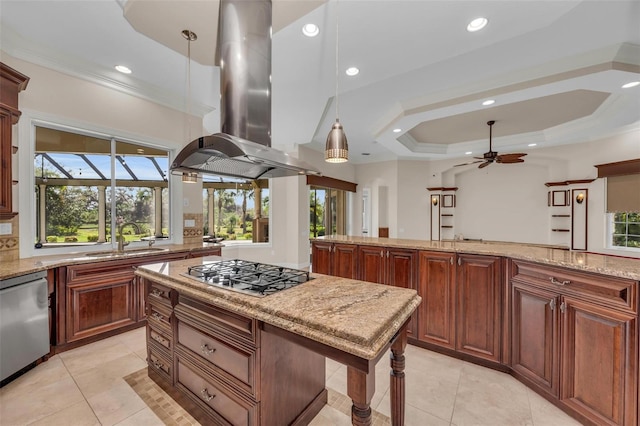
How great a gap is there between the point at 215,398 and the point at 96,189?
9.92 ft

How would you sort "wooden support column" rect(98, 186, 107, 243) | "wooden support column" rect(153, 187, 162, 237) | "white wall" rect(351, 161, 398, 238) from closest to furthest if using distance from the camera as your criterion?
"wooden support column" rect(98, 186, 107, 243), "wooden support column" rect(153, 187, 162, 237), "white wall" rect(351, 161, 398, 238)

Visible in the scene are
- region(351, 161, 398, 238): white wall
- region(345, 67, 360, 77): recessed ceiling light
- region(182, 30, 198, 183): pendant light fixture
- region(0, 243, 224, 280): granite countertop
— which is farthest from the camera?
region(351, 161, 398, 238): white wall

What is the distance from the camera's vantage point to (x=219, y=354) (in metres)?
1.45

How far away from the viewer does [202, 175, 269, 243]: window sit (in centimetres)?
551

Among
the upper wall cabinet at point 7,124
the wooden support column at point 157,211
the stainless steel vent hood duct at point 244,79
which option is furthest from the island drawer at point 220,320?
the wooden support column at point 157,211

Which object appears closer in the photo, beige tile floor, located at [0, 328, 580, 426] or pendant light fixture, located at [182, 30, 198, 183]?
beige tile floor, located at [0, 328, 580, 426]

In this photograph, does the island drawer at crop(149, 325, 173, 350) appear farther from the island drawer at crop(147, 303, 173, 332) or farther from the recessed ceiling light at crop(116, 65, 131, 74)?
the recessed ceiling light at crop(116, 65, 131, 74)

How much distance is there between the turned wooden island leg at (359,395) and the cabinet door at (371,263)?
6.12ft

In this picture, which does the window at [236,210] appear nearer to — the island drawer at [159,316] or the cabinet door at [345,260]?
the cabinet door at [345,260]

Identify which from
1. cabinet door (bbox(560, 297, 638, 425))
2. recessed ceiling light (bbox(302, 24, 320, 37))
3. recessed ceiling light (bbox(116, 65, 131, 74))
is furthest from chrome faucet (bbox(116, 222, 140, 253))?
cabinet door (bbox(560, 297, 638, 425))

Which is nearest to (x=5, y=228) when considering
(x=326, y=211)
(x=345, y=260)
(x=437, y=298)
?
(x=345, y=260)

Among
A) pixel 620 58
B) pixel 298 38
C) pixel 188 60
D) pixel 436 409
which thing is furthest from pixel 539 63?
pixel 188 60

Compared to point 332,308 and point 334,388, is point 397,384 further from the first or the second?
point 334,388

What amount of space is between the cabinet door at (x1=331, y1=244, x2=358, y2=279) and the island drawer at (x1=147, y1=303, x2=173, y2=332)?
1.90m
